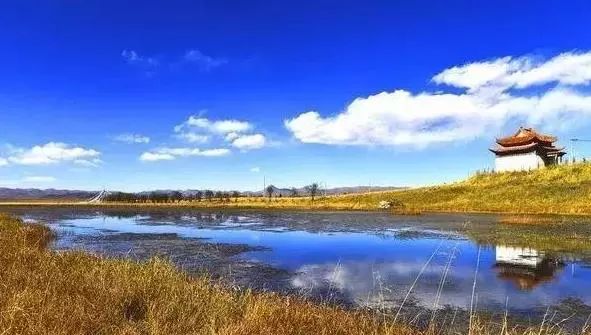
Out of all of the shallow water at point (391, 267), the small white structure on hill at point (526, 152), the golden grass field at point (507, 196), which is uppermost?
the small white structure on hill at point (526, 152)

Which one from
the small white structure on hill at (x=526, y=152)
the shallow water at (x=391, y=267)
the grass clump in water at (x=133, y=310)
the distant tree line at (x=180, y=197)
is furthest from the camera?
the distant tree line at (x=180, y=197)

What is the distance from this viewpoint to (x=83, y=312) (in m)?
6.94

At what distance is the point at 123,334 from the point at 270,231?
90.9 feet

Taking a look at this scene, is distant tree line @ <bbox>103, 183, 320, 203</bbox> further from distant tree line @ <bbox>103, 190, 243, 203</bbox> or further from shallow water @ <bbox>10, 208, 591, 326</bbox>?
A: shallow water @ <bbox>10, 208, 591, 326</bbox>

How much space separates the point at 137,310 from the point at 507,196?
5519 centimetres

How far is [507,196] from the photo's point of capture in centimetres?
5738

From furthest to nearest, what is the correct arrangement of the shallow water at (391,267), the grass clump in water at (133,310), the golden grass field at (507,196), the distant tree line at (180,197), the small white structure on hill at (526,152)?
the distant tree line at (180,197), the small white structure on hill at (526,152), the golden grass field at (507,196), the shallow water at (391,267), the grass clump in water at (133,310)

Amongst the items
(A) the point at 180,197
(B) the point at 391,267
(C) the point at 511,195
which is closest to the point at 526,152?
(C) the point at 511,195

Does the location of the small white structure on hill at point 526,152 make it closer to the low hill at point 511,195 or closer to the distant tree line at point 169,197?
the low hill at point 511,195

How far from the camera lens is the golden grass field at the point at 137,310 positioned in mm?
6590

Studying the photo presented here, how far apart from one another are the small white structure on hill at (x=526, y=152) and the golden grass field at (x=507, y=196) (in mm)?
5994

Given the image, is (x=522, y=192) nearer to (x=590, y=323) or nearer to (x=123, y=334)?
(x=590, y=323)

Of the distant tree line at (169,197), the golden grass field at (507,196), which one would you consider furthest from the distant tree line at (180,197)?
the golden grass field at (507,196)

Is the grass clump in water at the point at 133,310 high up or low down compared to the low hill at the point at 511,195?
down
